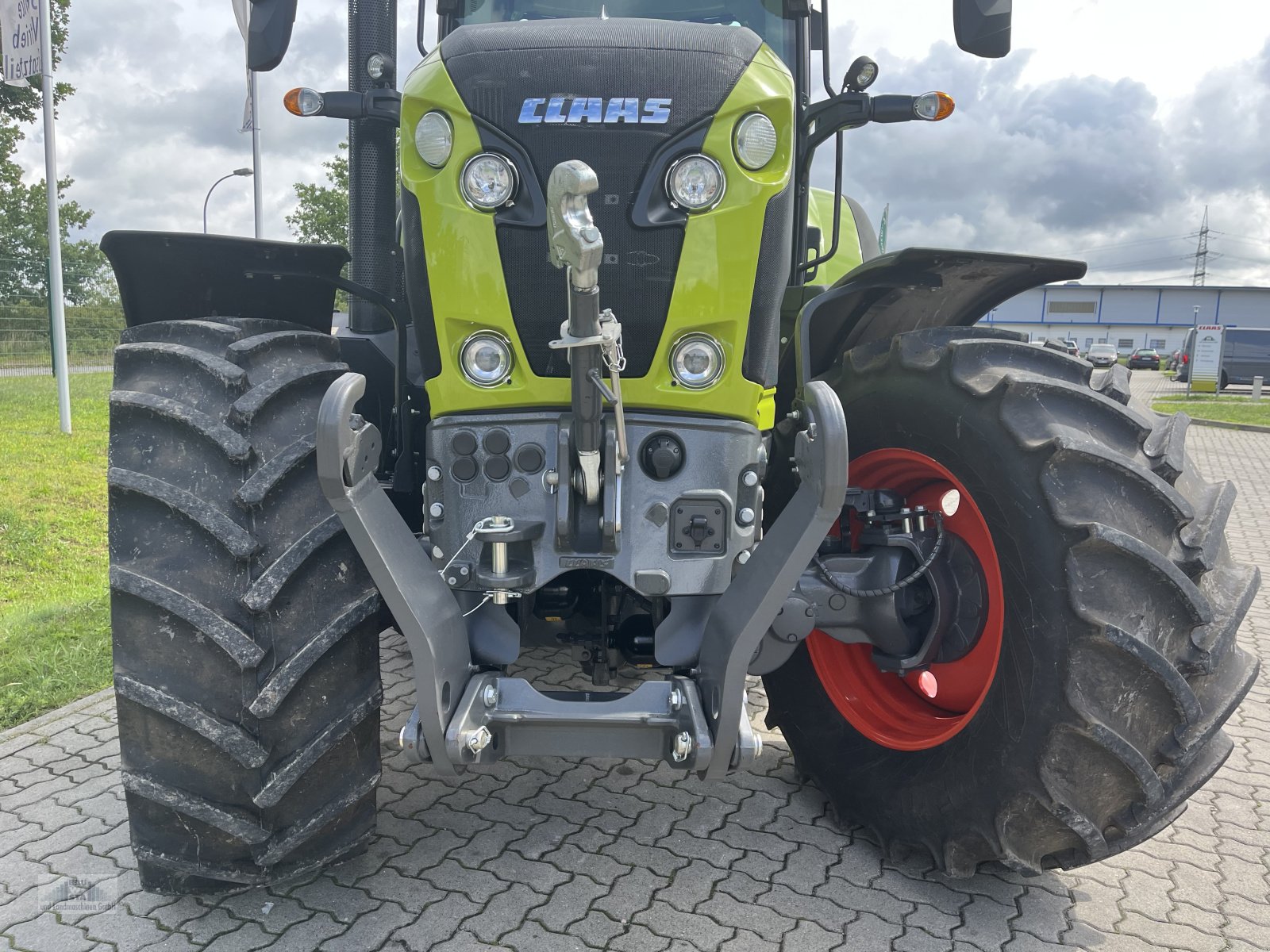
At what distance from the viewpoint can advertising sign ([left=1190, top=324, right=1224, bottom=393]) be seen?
2981cm


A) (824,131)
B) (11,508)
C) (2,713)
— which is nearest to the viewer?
(824,131)

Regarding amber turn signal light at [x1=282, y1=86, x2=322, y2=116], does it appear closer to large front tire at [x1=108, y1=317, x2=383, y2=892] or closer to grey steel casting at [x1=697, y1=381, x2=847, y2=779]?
large front tire at [x1=108, y1=317, x2=383, y2=892]

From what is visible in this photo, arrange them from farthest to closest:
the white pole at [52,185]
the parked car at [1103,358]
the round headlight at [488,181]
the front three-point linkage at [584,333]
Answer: the white pole at [52,185]
the parked car at [1103,358]
the round headlight at [488,181]
the front three-point linkage at [584,333]

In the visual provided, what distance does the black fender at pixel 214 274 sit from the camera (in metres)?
2.76

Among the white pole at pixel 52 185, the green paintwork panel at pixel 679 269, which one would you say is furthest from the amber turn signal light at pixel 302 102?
the white pole at pixel 52 185

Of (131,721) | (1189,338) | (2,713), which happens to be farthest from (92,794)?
(1189,338)

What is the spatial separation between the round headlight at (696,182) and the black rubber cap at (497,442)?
2.25ft

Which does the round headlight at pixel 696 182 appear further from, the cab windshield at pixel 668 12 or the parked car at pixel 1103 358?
the parked car at pixel 1103 358

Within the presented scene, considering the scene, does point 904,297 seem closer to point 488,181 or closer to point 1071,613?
point 1071,613

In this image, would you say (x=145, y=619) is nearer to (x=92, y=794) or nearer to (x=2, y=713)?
(x=92, y=794)

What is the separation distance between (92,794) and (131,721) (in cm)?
126

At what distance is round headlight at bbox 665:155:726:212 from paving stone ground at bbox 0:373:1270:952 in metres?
1.79

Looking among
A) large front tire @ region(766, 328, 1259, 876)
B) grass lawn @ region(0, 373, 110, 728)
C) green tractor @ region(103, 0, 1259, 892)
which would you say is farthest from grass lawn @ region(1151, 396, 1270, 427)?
green tractor @ region(103, 0, 1259, 892)

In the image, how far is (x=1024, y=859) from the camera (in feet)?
8.09
